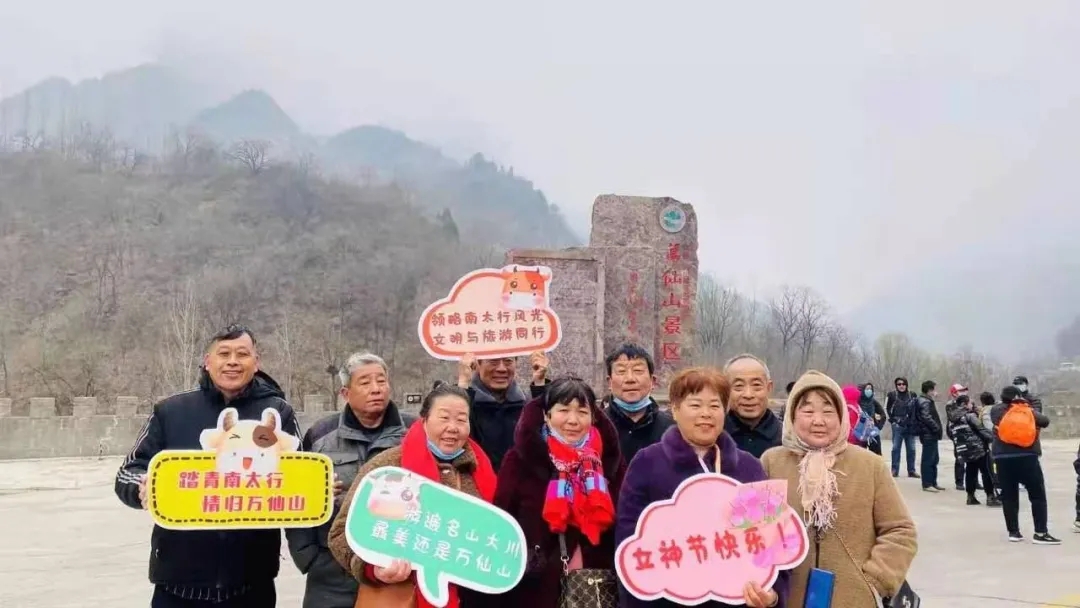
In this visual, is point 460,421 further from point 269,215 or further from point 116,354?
point 269,215

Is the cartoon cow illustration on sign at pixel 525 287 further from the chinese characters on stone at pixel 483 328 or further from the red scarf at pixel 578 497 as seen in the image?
the red scarf at pixel 578 497

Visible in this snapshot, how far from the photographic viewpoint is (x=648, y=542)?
101 inches

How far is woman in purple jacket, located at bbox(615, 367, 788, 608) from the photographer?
2.66 m

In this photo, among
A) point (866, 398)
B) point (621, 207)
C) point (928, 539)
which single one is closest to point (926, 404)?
point (866, 398)

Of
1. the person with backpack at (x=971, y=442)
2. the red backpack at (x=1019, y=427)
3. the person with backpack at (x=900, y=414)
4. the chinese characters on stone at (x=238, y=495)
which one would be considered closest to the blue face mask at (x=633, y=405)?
the chinese characters on stone at (x=238, y=495)

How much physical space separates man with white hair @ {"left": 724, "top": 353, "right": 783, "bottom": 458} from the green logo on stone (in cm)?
124

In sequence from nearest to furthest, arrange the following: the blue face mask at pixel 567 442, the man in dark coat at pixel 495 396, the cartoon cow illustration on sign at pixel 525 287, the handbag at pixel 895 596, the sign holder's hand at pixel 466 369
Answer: the handbag at pixel 895 596 < the blue face mask at pixel 567 442 < the man in dark coat at pixel 495 396 < the sign holder's hand at pixel 466 369 < the cartoon cow illustration on sign at pixel 525 287

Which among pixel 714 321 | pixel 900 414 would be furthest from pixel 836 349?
A: pixel 900 414

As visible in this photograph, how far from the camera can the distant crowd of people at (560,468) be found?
268 centimetres

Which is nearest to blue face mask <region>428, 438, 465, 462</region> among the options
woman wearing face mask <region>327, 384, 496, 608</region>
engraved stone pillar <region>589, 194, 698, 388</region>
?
woman wearing face mask <region>327, 384, 496, 608</region>

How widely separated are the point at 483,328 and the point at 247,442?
4.61 ft

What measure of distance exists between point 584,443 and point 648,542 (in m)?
0.47

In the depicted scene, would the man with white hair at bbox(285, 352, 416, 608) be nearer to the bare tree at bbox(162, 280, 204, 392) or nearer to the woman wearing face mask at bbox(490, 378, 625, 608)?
the woman wearing face mask at bbox(490, 378, 625, 608)

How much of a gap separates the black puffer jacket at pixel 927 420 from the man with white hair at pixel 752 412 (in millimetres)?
8448
